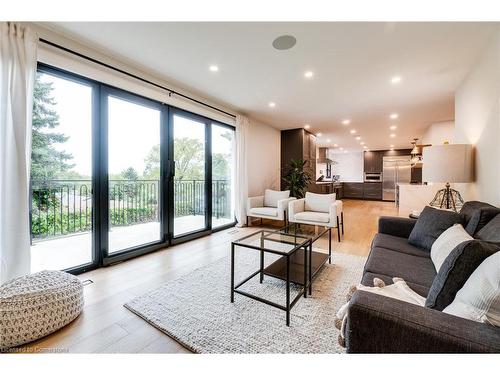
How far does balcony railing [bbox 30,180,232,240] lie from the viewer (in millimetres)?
2285

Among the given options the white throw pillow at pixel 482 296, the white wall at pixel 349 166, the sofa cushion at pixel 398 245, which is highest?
the white wall at pixel 349 166

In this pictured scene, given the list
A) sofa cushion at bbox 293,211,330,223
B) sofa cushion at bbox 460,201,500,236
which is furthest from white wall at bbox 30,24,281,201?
sofa cushion at bbox 460,201,500,236

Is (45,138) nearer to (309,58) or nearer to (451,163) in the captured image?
(309,58)

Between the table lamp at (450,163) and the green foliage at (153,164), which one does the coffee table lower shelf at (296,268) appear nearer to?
the table lamp at (450,163)

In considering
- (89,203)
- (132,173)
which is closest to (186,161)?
(132,173)

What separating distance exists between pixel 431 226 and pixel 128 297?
2.75 metres

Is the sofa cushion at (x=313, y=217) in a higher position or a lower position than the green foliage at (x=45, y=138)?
lower

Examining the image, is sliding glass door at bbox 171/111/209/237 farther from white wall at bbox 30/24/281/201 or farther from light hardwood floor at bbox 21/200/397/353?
light hardwood floor at bbox 21/200/397/353

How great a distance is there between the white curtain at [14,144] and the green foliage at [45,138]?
1.08 feet

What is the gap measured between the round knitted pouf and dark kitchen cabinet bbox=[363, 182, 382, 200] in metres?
10.8

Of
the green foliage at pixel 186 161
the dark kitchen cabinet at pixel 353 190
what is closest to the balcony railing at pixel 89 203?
the green foliage at pixel 186 161

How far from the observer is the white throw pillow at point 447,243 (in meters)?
1.40

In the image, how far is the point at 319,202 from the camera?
3.93m

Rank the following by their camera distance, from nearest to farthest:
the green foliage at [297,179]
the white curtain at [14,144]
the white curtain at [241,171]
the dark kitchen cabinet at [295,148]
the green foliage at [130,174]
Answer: the white curtain at [14,144]
the green foliage at [130,174]
the white curtain at [241,171]
the green foliage at [297,179]
the dark kitchen cabinet at [295,148]
